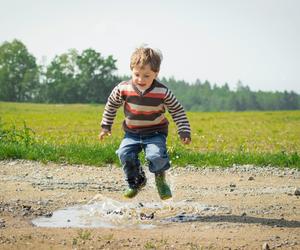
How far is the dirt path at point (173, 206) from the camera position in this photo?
514 cm

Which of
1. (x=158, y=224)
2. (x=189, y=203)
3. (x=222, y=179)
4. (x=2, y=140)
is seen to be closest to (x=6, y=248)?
(x=158, y=224)

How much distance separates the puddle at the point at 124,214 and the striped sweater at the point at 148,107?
0.89 m

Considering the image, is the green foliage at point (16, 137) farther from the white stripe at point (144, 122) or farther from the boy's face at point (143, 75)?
the boy's face at point (143, 75)

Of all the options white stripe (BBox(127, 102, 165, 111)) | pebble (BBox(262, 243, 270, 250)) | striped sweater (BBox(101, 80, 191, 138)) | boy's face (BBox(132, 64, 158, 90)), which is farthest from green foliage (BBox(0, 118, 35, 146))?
pebble (BBox(262, 243, 270, 250))

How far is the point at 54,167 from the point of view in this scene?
1028 cm

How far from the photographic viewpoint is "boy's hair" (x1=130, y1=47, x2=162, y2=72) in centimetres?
647

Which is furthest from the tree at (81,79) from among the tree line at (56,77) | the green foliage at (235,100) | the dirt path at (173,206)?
the dirt path at (173,206)

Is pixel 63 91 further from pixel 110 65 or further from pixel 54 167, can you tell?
pixel 54 167

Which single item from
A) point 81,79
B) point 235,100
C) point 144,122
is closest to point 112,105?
point 144,122

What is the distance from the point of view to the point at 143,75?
258 inches

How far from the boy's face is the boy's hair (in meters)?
0.04

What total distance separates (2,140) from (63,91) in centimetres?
8218

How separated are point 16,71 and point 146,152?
93269 mm

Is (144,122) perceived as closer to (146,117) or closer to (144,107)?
(146,117)
